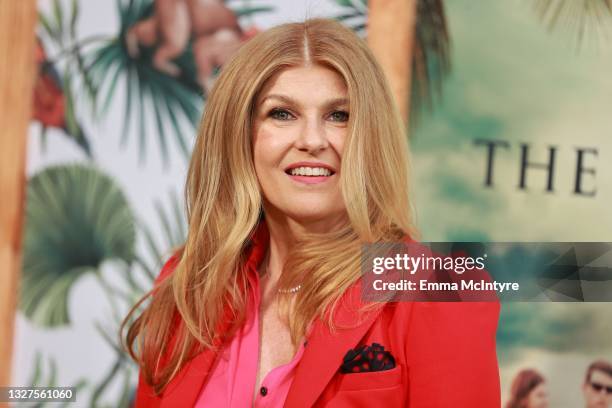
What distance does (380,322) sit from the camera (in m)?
1.13

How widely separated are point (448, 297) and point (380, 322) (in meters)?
0.12

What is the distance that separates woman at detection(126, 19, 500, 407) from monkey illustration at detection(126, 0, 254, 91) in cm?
63

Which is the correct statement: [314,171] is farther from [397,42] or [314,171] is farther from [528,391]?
[528,391]

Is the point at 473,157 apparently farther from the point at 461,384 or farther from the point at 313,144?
the point at 461,384

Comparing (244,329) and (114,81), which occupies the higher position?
(114,81)

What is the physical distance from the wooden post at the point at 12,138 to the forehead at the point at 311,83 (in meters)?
1.04

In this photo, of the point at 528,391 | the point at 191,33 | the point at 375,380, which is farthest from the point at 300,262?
the point at 191,33

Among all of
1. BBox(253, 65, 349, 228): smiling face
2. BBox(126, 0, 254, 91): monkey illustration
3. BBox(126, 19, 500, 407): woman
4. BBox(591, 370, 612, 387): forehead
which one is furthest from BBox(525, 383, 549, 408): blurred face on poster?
BBox(126, 0, 254, 91): monkey illustration

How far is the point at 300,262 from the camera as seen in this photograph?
1231 mm

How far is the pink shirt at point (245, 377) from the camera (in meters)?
1.14

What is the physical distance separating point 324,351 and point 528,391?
0.74 m

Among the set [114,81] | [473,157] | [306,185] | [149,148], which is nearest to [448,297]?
[306,185]

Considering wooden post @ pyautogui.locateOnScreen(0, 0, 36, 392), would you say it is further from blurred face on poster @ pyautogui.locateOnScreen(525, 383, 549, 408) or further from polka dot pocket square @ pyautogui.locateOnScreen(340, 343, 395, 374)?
blurred face on poster @ pyautogui.locateOnScreen(525, 383, 549, 408)

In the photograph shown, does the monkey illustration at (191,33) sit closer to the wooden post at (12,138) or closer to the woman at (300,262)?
the wooden post at (12,138)
